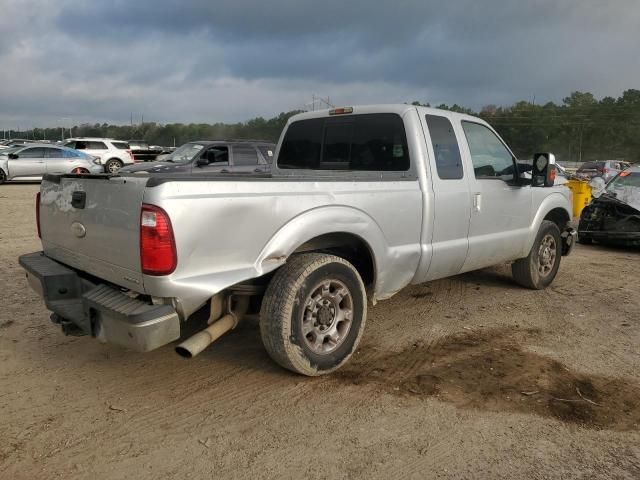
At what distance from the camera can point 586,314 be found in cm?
527

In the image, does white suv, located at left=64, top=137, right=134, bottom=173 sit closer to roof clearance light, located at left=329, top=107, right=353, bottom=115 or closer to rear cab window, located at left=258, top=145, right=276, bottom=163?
rear cab window, located at left=258, top=145, right=276, bottom=163

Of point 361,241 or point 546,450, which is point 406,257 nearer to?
point 361,241

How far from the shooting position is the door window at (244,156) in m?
13.6

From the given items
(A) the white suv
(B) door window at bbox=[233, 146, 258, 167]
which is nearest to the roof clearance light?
(B) door window at bbox=[233, 146, 258, 167]

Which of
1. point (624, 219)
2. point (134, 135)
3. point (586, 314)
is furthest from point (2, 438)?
point (134, 135)

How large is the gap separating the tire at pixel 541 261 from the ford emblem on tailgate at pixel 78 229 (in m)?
4.63

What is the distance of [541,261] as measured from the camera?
6074 mm

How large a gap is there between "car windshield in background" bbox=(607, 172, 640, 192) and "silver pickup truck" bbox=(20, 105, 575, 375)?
5284 millimetres

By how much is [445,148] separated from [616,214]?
6300 mm

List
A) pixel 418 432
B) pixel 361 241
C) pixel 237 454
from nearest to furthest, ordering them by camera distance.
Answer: pixel 237 454
pixel 418 432
pixel 361 241

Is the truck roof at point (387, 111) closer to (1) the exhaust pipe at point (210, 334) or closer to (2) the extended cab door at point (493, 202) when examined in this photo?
(2) the extended cab door at point (493, 202)

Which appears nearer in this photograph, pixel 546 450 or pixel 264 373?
pixel 546 450

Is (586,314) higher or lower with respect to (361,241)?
lower

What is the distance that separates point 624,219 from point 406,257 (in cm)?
682
